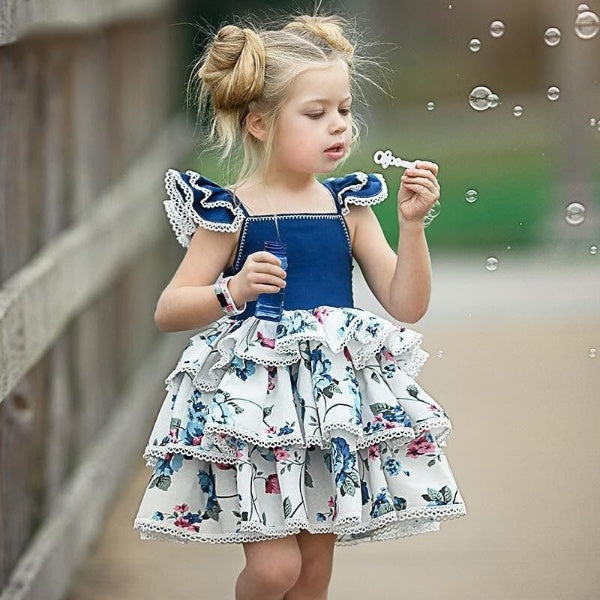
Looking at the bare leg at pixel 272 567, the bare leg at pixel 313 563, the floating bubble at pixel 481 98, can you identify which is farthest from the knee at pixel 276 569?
the floating bubble at pixel 481 98

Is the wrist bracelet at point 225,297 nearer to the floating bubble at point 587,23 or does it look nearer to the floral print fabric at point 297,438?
the floral print fabric at point 297,438

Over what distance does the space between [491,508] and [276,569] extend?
6.37 ft

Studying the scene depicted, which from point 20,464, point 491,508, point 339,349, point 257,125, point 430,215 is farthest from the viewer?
point 491,508

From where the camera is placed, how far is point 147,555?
4227 mm

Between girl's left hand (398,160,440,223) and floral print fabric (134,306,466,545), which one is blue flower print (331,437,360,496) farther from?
girl's left hand (398,160,440,223)

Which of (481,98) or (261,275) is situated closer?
(261,275)

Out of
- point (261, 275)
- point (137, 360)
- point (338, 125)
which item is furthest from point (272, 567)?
point (137, 360)

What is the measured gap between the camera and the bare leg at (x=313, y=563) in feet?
8.79

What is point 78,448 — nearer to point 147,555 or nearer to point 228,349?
point 147,555

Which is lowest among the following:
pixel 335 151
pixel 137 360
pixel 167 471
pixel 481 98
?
pixel 137 360

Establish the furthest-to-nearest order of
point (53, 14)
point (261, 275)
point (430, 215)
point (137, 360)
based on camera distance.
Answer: point (137, 360) → point (53, 14) → point (430, 215) → point (261, 275)

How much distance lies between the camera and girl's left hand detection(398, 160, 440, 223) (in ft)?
8.30

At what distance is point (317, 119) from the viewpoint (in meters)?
2.57

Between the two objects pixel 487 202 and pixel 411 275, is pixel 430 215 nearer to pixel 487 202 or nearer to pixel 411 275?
pixel 411 275
